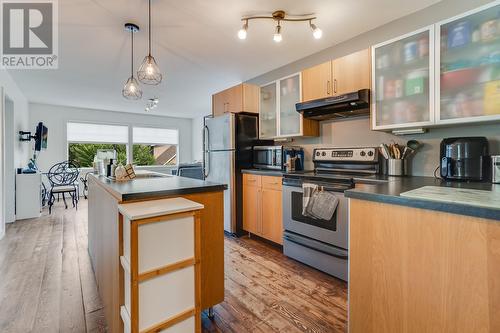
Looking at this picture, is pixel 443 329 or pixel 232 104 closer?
pixel 443 329

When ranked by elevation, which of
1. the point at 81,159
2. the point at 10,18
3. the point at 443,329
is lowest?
the point at 443,329

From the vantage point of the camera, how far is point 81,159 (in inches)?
260

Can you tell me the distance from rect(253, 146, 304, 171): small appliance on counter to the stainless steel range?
294mm

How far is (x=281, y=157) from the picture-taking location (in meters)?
3.11

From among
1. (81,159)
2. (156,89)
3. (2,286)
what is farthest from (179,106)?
(2,286)

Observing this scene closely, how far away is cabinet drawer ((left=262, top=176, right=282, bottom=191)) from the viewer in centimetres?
284

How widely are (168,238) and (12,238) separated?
136 inches

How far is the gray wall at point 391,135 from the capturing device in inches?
76.6

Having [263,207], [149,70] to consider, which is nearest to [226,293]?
[263,207]

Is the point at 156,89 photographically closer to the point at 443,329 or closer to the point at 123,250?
the point at 123,250

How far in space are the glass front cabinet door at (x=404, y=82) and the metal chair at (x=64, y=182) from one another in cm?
560

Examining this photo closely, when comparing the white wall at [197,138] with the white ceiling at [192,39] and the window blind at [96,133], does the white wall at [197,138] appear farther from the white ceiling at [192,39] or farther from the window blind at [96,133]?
the white ceiling at [192,39]

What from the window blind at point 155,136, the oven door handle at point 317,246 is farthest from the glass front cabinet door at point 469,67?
the window blind at point 155,136

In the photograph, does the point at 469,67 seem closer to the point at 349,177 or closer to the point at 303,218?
the point at 349,177
